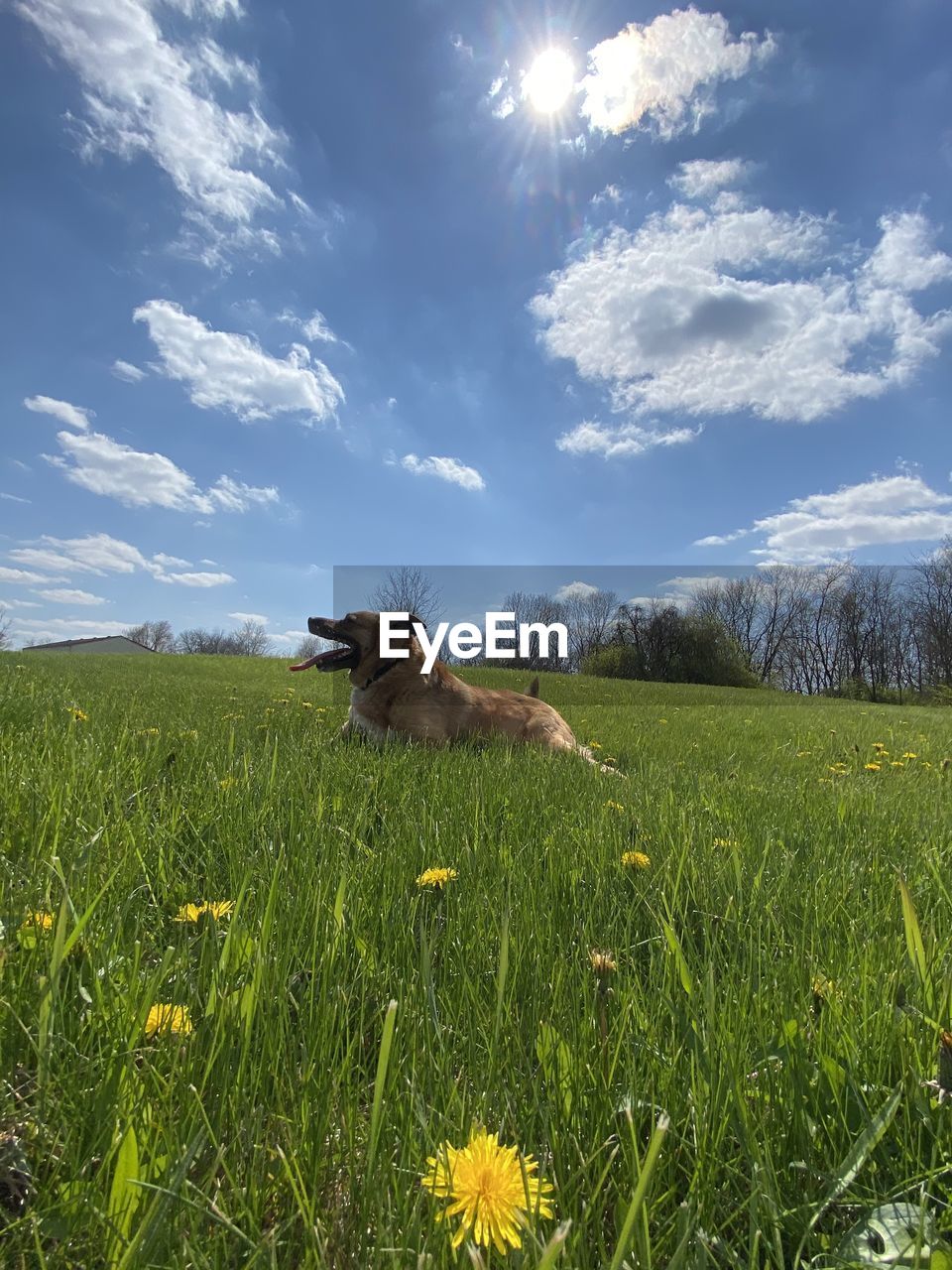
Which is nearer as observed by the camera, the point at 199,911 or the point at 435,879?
the point at 199,911

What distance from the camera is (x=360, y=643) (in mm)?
7414

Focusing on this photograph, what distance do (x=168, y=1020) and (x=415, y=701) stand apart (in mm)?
5677

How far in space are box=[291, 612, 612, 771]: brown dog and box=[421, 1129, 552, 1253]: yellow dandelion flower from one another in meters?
5.46

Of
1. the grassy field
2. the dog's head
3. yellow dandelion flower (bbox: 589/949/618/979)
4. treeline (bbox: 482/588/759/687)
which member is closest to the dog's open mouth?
the dog's head

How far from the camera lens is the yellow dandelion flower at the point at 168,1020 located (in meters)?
1.21

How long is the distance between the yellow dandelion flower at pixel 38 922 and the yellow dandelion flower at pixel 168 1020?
44 cm

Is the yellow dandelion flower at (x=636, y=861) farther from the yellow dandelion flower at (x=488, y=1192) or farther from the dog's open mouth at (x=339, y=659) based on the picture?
the dog's open mouth at (x=339, y=659)

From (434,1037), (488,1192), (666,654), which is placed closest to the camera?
(488,1192)

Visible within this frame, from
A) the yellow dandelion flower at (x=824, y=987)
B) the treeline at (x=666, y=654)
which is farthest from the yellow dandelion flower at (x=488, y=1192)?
the treeline at (x=666, y=654)

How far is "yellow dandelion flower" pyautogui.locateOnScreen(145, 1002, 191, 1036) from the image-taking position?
47.4 inches

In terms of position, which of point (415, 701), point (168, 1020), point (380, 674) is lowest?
point (168, 1020)

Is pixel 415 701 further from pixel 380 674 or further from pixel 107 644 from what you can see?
pixel 107 644

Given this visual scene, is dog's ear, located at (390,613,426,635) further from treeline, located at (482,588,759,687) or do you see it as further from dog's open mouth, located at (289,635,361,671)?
treeline, located at (482,588,759,687)

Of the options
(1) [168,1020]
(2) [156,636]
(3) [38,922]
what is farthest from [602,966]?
Result: (2) [156,636]
